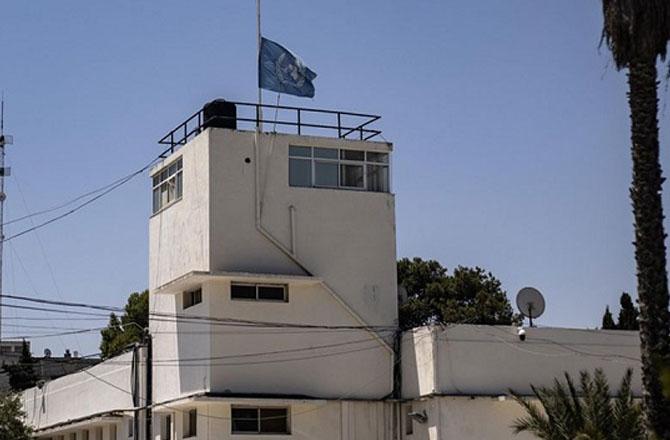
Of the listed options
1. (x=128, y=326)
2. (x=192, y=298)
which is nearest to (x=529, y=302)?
(x=192, y=298)

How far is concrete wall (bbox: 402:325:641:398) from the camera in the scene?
38.1 metres

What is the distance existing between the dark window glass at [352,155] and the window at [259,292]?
15.1ft

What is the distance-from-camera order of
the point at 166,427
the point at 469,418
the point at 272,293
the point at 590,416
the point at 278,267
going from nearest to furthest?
the point at 590,416, the point at 469,418, the point at 272,293, the point at 278,267, the point at 166,427

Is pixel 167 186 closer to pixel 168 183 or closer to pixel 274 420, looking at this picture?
pixel 168 183

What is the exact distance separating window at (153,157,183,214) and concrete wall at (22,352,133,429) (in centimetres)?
500

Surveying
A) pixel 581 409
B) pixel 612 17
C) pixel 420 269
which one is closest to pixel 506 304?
pixel 420 269

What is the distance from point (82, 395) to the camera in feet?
162

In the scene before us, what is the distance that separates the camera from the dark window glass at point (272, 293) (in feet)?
131

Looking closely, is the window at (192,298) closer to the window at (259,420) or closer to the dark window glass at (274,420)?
the window at (259,420)

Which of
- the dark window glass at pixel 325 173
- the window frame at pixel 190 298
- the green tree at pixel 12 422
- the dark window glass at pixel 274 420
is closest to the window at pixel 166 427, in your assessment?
the window frame at pixel 190 298

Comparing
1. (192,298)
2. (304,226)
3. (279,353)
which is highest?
(304,226)

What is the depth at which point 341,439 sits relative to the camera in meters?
39.8

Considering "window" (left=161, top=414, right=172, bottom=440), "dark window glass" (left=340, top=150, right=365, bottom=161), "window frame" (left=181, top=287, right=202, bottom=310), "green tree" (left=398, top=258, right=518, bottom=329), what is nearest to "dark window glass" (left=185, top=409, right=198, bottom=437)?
"window" (left=161, top=414, right=172, bottom=440)

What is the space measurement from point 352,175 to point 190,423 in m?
8.79
